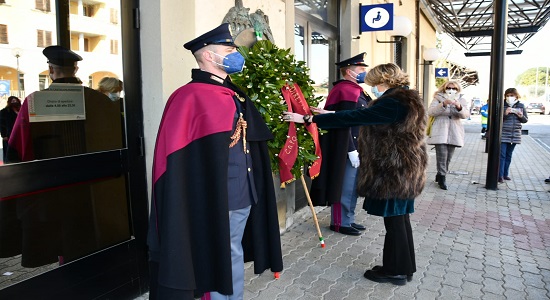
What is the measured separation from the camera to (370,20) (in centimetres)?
754

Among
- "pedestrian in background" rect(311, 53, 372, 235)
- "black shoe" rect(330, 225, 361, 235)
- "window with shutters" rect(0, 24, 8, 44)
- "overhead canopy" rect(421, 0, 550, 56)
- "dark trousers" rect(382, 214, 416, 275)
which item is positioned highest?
"overhead canopy" rect(421, 0, 550, 56)

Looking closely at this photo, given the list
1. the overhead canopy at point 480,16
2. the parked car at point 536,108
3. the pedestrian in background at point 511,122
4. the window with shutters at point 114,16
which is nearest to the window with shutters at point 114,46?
the window with shutters at point 114,16

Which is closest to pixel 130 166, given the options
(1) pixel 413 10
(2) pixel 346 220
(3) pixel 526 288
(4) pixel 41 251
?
(4) pixel 41 251

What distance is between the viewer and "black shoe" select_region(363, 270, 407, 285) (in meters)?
3.62

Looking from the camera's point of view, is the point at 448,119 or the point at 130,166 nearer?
the point at 130,166

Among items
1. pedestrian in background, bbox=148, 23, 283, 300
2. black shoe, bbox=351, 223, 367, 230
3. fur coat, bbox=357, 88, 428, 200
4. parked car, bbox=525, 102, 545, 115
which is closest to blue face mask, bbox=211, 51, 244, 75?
pedestrian in background, bbox=148, 23, 283, 300

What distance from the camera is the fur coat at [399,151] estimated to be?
10.8 ft

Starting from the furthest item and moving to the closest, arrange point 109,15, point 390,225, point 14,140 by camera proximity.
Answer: point 390,225 → point 109,15 → point 14,140

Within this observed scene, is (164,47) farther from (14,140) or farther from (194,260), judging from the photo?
(194,260)

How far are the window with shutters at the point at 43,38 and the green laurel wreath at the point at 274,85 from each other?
129 cm

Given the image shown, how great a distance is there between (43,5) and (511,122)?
25.6 ft

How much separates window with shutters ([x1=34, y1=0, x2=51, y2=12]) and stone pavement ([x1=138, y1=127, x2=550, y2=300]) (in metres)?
2.13

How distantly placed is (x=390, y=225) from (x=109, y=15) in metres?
2.66

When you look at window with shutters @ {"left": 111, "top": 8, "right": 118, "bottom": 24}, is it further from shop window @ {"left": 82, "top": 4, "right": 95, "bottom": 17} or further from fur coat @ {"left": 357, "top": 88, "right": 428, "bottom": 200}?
fur coat @ {"left": 357, "top": 88, "right": 428, "bottom": 200}
